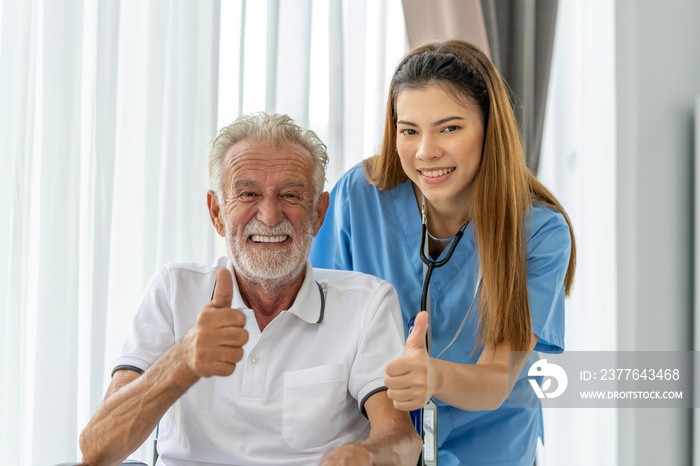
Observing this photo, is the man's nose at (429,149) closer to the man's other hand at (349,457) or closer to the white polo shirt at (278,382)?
the white polo shirt at (278,382)

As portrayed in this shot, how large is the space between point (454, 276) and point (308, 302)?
44 cm

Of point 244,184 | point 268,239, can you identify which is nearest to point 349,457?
point 268,239

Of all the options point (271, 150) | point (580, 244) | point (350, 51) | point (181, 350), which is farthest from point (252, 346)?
point (580, 244)

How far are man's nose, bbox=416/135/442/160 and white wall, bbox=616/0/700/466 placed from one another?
52.7 inches

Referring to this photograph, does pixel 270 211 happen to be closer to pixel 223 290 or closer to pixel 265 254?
pixel 265 254

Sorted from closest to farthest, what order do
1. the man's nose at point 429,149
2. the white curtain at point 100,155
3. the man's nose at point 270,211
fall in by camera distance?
1. the man's nose at point 270,211
2. the man's nose at point 429,149
3. the white curtain at point 100,155

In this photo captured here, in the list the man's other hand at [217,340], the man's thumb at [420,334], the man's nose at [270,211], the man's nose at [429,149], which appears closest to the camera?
the man's other hand at [217,340]

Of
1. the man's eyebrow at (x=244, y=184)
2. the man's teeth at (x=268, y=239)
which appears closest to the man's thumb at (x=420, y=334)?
the man's teeth at (x=268, y=239)

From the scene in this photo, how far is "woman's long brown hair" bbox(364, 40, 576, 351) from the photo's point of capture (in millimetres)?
1523

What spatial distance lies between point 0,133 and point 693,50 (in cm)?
248

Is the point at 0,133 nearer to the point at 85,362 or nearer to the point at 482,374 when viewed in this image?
the point at 85,362

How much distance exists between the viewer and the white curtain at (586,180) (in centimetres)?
260

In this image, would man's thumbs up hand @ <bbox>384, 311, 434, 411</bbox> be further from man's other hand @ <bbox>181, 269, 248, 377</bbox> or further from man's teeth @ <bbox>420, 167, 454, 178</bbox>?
man's teeth @ <bbox>420, 167, 454, 178</bbox>

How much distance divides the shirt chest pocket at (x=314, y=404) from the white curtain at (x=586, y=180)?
5.01 ft
